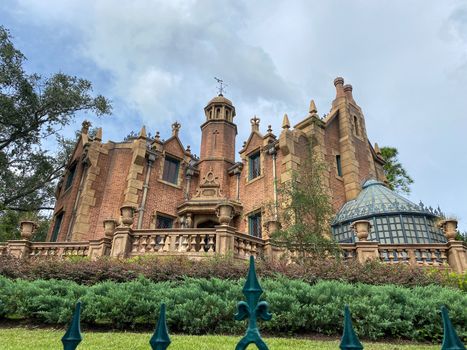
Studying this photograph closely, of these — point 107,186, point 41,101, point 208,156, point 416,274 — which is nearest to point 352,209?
point 416,274

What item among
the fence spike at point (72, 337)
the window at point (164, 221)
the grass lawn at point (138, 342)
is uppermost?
the window at point (164, 221)

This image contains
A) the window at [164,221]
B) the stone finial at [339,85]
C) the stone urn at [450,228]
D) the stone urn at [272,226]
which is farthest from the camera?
the stone finial at [339,85]

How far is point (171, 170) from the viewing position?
947 inches

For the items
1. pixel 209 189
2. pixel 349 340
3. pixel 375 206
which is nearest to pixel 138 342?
pixel 349 340

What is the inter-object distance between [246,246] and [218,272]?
3.18 m

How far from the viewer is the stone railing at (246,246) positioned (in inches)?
492

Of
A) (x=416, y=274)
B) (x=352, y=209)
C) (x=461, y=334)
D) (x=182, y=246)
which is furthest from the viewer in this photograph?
(x=352, y=209)

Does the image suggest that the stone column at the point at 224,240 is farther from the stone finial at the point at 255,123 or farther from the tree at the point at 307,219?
the stone finial at the point at 255,123

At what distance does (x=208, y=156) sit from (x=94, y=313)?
60.3 feet

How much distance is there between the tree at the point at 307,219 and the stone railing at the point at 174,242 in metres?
2.40

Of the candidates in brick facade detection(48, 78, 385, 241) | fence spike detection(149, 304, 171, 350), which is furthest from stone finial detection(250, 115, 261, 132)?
fence spike detection(149, 304, 171, 350)

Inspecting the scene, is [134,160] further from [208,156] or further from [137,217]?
[208,156]

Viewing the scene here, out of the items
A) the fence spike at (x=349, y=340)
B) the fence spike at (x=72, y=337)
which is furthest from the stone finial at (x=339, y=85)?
the fence spike at (x=72, y=337)

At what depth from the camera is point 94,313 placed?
7.85 meters
